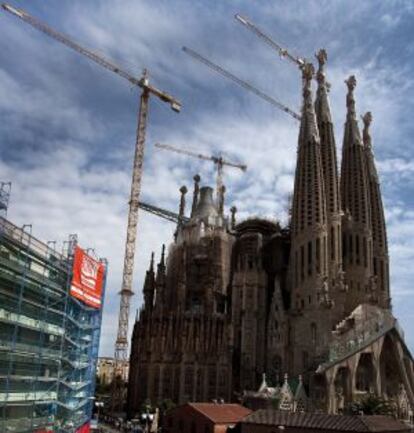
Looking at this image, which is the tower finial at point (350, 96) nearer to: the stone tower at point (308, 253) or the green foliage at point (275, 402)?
the stone tower at point (308, 253)

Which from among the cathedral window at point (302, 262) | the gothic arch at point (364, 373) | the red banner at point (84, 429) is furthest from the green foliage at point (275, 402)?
the cathedral window at point (302, 262)

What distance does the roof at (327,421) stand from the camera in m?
53.0

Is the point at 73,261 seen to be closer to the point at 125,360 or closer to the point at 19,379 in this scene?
the point at 19,379

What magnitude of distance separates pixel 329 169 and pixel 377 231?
51.0ft

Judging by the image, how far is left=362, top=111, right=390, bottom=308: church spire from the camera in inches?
4038

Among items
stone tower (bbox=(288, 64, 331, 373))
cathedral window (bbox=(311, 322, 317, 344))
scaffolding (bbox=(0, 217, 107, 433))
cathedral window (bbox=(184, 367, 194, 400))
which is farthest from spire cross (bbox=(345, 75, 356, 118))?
scaffolding (bbox=(0, 217, 107, 433))

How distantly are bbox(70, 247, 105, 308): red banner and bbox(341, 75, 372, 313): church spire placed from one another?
144 feet

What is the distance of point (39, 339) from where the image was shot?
177ft

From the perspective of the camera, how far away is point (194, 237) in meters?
114

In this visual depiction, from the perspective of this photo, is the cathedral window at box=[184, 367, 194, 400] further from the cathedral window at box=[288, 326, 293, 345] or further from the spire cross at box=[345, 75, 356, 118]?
the spire cross at box=[345, 75, 356, 118]

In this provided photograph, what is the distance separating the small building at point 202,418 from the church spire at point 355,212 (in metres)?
37.0

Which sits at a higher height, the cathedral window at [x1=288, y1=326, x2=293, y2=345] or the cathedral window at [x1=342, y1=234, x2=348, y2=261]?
the cathedral window at [x1=342, y1=234, x2=348, y2=261]

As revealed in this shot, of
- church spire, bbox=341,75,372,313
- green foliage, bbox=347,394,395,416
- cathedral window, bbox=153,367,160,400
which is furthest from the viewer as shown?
church spire, bbox=341,75,372,313

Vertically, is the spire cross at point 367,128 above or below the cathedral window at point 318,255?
above
